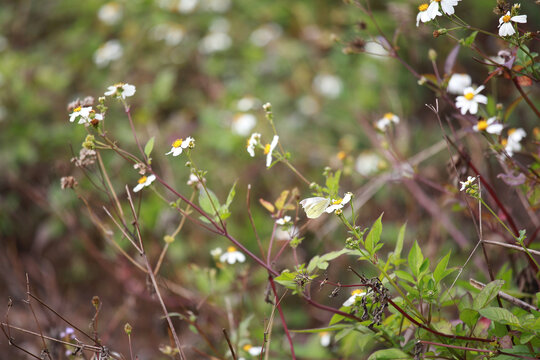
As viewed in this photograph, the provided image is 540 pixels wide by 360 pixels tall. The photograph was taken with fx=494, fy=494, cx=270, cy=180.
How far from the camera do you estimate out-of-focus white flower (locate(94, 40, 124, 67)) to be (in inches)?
115

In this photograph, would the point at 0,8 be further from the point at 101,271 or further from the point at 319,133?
the point at 319,133

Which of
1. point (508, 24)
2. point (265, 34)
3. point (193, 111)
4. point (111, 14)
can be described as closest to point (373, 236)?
point (508, 24)

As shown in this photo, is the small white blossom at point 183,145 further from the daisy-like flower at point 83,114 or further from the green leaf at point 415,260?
the green leaf at point 415,260

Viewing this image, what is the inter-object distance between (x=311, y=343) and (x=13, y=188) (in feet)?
6.22

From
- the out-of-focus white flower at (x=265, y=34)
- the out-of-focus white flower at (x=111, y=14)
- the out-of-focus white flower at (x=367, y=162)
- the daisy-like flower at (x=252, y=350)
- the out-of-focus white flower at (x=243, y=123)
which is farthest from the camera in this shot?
the out-of-focus white flower at (x=111, y=14)

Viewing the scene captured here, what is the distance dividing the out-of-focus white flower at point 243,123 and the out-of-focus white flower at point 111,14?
1194 millimetres

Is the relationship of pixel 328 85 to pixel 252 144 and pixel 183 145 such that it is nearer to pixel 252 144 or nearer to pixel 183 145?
pixel 252 144

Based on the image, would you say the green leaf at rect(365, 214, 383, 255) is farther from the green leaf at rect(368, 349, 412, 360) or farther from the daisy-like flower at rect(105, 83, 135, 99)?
the daisy-like flower at rect(105, 83, 135, 99)

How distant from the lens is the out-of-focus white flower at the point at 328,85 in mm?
2893

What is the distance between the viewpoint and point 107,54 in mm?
2938

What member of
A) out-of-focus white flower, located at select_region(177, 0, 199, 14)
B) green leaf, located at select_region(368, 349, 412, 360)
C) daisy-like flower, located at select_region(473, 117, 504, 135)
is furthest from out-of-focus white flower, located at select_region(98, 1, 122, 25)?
green leaf, located at select_region(368, 349, 412, 360)

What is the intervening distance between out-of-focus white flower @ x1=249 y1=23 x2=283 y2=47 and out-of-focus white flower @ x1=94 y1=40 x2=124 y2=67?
0.82 m

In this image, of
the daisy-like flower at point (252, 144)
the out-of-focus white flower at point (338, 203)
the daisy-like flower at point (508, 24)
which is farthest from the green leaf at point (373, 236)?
the daisy-like flower at point (508, 24)

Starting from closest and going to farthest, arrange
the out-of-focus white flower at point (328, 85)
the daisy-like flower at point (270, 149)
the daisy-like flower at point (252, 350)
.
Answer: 1. the daisy-like flower at point (270, 149)
2. the daisy-like flower at point (252, 350)
3. the out-of-focus white flower at point (328, 85)
